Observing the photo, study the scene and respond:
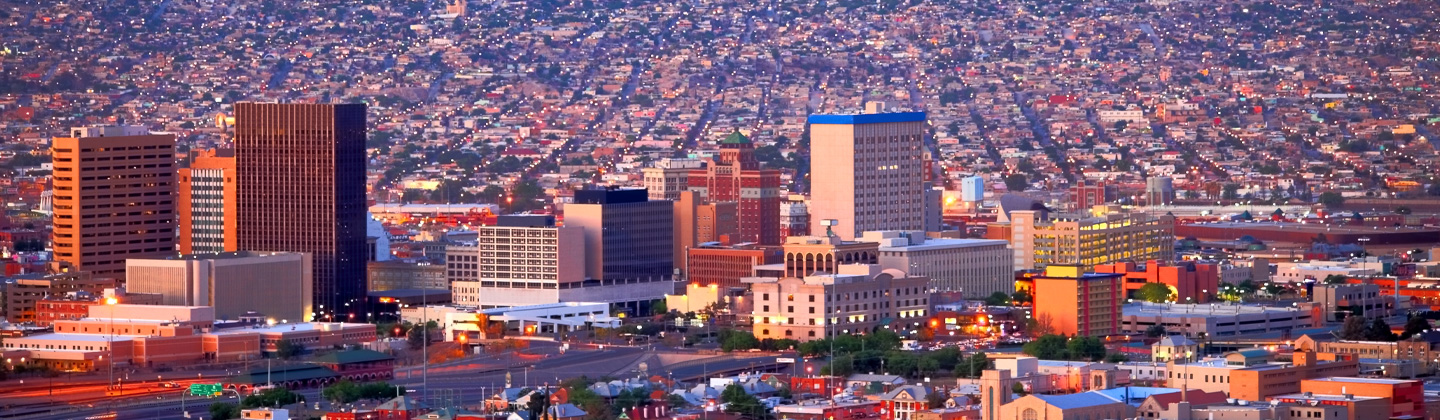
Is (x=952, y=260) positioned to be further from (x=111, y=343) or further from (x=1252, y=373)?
(x=1252, y=373)

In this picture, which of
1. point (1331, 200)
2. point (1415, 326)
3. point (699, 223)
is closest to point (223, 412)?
point (1415, 326)

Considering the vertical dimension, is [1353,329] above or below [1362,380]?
above

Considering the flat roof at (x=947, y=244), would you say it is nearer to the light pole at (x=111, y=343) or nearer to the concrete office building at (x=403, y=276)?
the concrete office building at (x=403, y=276)

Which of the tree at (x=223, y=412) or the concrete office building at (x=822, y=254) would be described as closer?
the tree at (x=223, y=412)

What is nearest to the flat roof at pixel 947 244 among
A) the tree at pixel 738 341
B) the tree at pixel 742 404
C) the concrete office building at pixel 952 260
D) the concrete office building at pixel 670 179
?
the concrete office building at pixel 952 260

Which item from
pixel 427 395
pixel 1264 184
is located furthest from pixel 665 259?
pixel 1264 184

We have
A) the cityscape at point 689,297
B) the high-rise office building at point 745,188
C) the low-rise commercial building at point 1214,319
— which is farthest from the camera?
the high-rise office building at point 745,188
